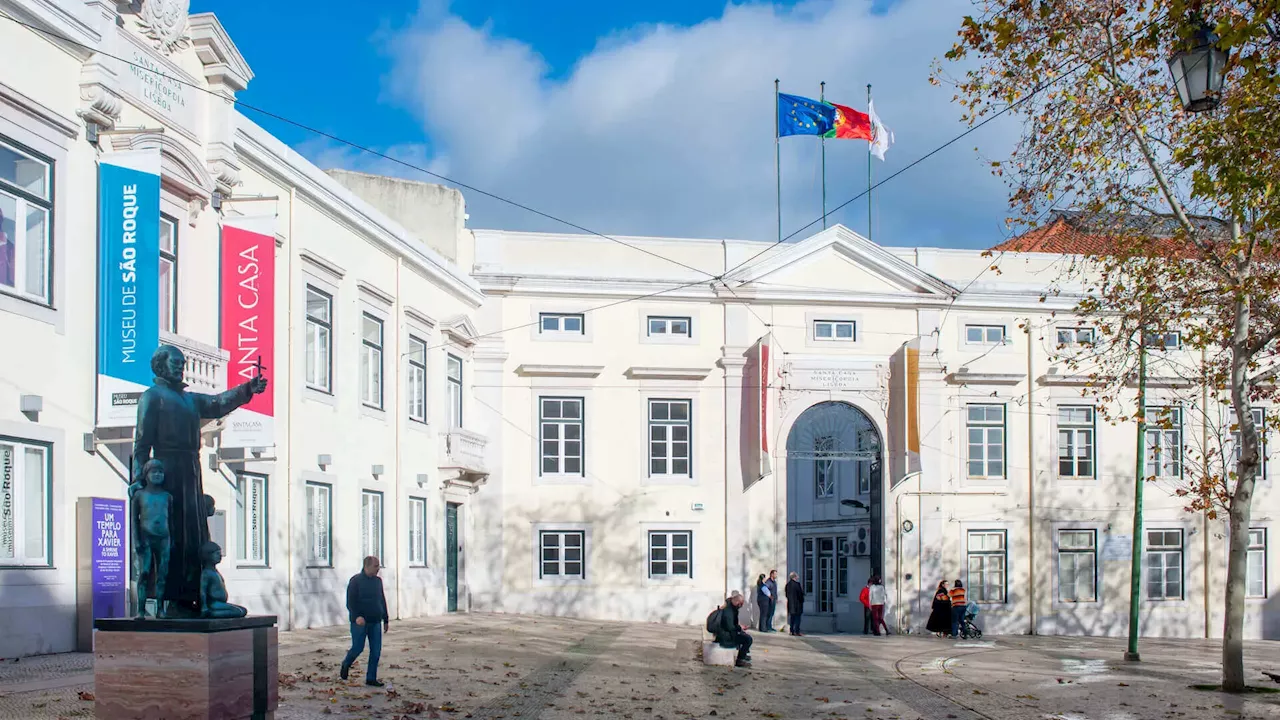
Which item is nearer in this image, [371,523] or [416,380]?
[371,523]

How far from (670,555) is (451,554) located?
5.55 m

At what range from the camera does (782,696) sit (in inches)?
655

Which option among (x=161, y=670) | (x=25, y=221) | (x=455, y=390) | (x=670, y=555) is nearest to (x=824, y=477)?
(x=670, y=555)

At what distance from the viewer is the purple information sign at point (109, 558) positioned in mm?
15875

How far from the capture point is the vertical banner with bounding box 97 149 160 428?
16.2 meters

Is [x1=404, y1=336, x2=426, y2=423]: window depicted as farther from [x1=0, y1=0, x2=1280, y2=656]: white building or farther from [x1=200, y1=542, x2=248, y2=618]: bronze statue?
[x1=200, y1=542, x2=248, y2=618]: bronze statue

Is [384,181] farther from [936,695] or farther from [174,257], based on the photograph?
[936,695]

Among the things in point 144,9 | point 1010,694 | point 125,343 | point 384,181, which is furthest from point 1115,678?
point 384,181

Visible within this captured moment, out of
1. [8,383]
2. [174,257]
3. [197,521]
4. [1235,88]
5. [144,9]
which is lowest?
[197,521]

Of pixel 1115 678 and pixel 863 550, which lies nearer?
pixel 1115 678

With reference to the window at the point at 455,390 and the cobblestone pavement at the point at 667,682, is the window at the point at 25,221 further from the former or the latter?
the window at the point at 455,390

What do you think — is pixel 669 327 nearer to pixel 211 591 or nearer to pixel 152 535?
pixel 211 591

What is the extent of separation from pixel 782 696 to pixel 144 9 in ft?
38.4

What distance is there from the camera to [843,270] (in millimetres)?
34969
